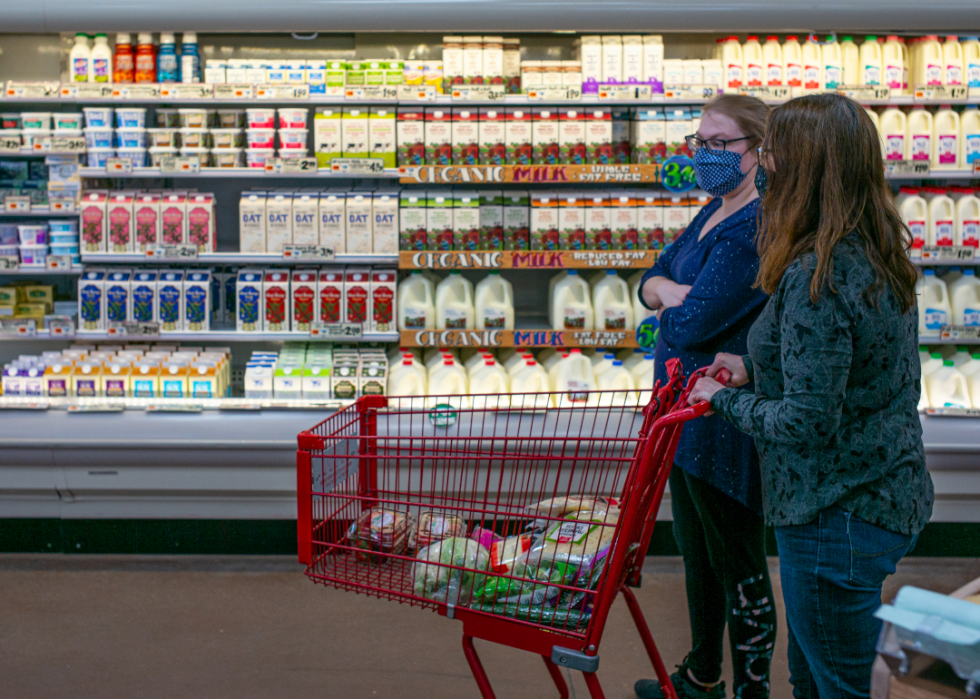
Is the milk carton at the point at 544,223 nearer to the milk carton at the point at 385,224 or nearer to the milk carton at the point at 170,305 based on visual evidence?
the milk carton at the point at 385,224

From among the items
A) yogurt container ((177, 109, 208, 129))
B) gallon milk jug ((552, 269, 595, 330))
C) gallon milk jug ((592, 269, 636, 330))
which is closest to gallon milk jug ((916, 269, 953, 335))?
gallon milk jug ((592, 269, 636, 330))

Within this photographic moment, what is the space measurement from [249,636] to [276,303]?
4.86 feet

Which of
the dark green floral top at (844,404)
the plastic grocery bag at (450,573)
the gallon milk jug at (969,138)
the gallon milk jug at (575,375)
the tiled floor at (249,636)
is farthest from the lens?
the gallon milk jug at (969,138)

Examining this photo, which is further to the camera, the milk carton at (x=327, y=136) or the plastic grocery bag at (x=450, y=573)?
the milk carton at (x=327, y=136)

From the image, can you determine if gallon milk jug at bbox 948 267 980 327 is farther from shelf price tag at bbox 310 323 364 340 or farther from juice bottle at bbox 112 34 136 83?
juice bottle at bbox 112 34 136 83

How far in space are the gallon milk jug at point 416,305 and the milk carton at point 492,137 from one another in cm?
62

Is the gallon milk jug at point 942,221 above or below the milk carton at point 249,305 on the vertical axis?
above

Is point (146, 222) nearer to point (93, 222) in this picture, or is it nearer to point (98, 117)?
point (93, 222)

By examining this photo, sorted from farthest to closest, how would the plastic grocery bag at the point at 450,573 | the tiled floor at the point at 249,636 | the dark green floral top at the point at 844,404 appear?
the tiled floor at the point at 249,636, the plastic grocery bag at the point at 450,573, the dark green floral top at the point at 844,404

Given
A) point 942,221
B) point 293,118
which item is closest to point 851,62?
point 942,221

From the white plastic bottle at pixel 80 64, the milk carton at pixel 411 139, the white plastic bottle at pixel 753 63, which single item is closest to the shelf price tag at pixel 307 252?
the milk carton at pixel 411 139

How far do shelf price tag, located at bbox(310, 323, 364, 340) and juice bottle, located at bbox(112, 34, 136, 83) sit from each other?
139 cm

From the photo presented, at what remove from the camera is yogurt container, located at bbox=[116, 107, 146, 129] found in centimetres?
388

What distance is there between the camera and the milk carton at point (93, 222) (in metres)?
3.88
